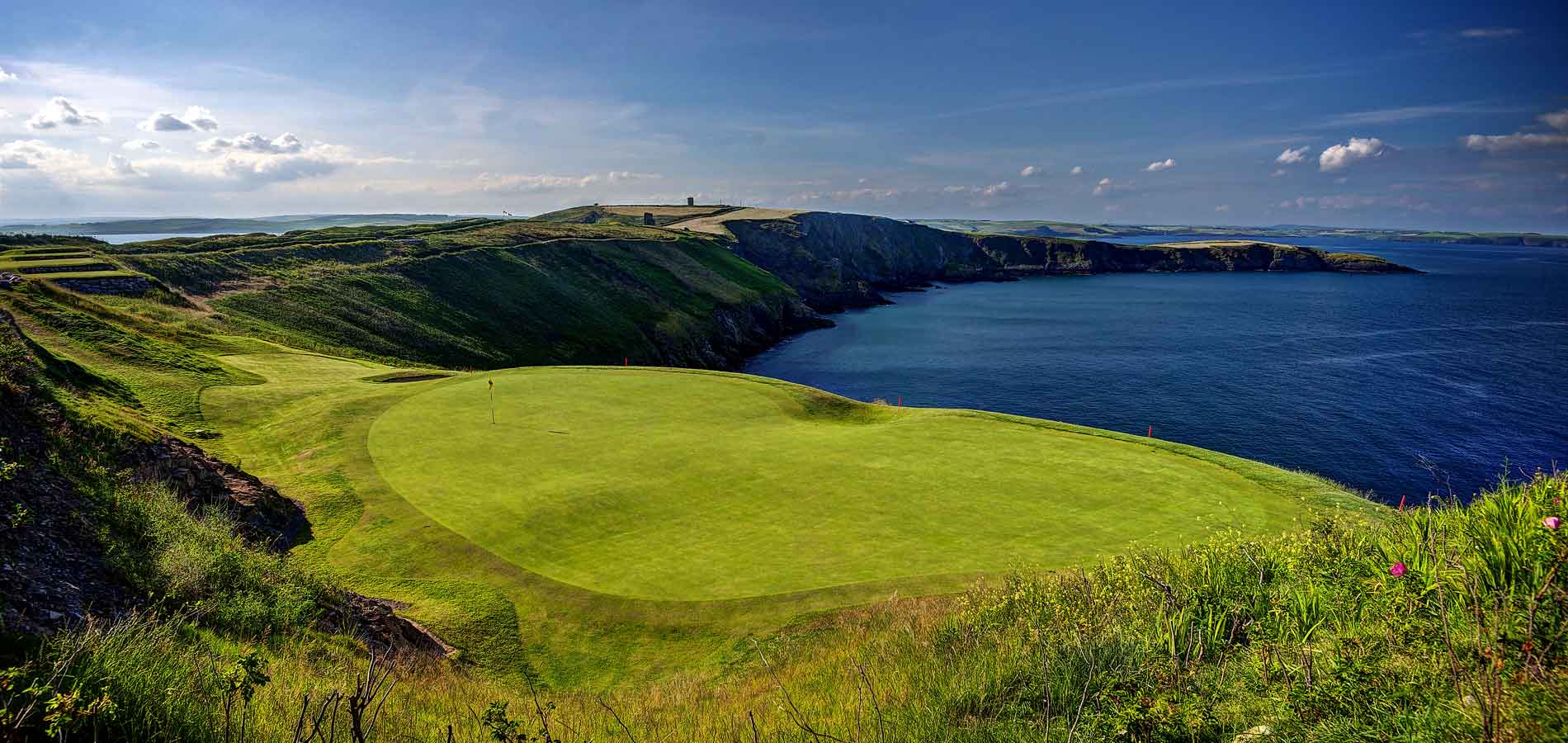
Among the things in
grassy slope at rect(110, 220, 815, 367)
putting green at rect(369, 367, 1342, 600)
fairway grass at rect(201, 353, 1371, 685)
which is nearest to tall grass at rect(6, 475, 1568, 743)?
fairway grass at rect(201, 353, 1371, 685)

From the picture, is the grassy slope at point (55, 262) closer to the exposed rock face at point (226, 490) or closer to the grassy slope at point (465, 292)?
the grassy slope at point (465, 292)

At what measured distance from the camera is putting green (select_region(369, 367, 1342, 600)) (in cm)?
1702

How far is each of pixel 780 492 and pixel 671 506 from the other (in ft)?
11.6

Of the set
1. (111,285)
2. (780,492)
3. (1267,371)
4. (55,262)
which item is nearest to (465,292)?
(111,285)

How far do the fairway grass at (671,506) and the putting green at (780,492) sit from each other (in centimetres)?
9

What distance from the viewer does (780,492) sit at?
822 inches

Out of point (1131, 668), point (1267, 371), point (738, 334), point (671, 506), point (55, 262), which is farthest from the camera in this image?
point (738, 334)

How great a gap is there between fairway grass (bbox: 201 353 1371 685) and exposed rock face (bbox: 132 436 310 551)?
0.73 m

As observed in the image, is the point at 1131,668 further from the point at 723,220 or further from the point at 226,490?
the point at 723,220

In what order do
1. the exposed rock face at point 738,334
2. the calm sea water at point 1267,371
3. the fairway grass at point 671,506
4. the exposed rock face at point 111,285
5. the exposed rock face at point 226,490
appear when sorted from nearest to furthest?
the fairway grass at point 671,506 < the exposed rock face at point 226,490 < the exposed rock face at point 111,285 < the calm sea water at point 1267,371 < the exposed rock face at point 738,334

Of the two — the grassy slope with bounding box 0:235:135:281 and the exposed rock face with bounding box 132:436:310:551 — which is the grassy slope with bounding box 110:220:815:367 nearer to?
the grassy slope with bounding box 0:235:135:281

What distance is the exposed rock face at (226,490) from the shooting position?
52.8ft

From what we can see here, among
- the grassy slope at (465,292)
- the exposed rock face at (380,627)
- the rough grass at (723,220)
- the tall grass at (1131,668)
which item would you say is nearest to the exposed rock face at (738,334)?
the grassy slope at (465,292)

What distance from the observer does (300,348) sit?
1907 inches
